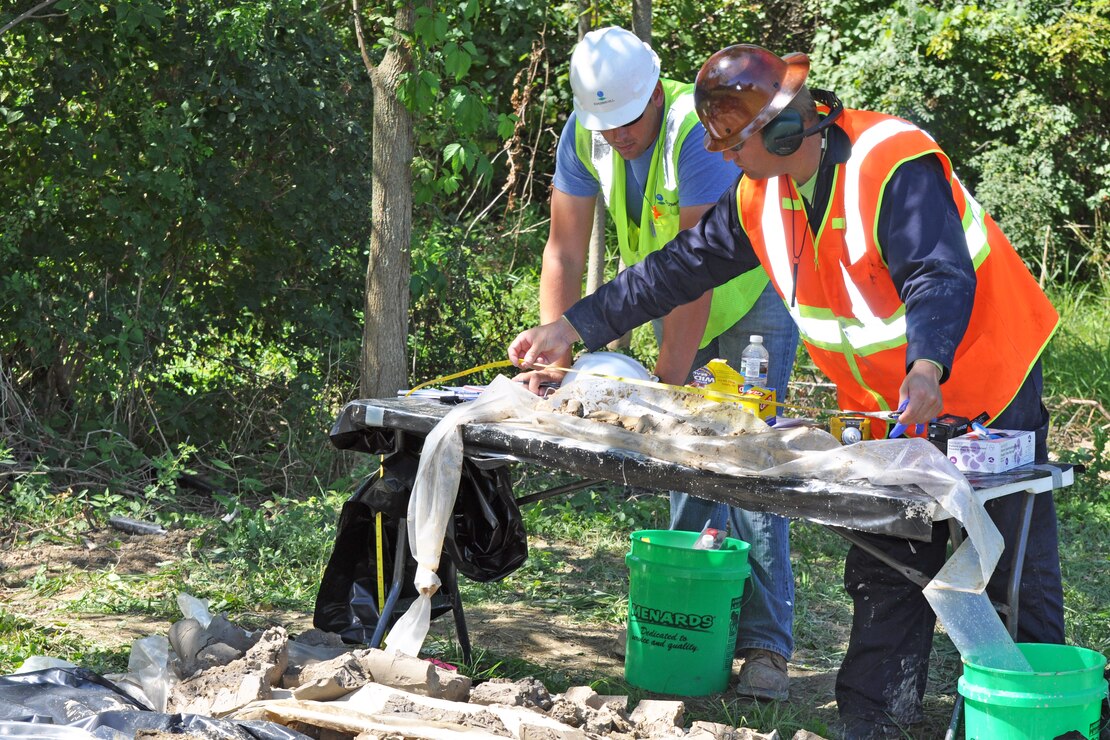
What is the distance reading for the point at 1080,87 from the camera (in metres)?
10.2

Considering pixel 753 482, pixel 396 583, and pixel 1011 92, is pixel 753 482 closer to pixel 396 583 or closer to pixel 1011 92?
pixel 396 583

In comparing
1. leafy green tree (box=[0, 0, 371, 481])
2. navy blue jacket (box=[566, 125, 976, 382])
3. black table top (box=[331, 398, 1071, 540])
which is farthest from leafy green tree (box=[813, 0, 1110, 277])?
black table top (box=[331, 398, 1071, 540])

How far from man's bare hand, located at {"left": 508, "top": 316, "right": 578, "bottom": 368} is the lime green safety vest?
0.54 m

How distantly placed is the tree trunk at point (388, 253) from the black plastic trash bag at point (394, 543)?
6.77 feet

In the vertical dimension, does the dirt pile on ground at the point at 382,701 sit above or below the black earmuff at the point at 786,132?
below

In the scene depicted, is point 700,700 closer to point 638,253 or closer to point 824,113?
point 638,253

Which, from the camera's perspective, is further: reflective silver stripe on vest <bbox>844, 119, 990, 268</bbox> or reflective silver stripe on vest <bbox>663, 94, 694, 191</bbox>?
reflective silver stripe on vest <bbox>663, 94, 694, 191</bbox>

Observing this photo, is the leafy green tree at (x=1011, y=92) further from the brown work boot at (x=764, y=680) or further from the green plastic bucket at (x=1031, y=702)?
the green plastic bucket at (x=1031, y=702)

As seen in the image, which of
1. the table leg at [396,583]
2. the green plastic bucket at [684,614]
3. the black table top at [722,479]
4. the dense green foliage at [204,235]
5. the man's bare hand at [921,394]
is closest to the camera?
the black table top at [722,479]

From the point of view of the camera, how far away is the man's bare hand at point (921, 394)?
8.50 ft

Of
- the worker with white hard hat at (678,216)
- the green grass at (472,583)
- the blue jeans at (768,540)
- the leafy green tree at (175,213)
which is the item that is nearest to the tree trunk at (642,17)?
the leafy green tree at (175,213)

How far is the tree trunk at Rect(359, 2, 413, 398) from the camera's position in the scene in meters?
5.59

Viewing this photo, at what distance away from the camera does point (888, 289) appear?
292cm

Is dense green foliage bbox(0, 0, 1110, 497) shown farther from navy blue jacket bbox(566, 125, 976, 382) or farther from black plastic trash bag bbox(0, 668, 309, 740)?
black plastic trash bag bbox(0, 668, 309, 740)
